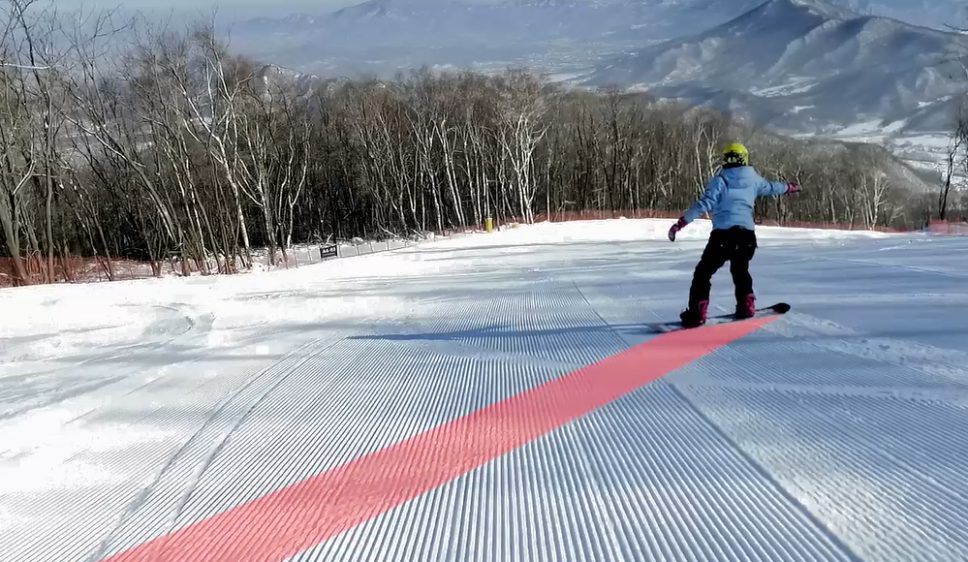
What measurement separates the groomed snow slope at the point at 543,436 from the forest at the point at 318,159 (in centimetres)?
1188

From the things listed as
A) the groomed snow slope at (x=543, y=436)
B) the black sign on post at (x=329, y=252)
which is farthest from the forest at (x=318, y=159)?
the groomed snow slope at (x=543, y=436)

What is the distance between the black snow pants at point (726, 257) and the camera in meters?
5.54

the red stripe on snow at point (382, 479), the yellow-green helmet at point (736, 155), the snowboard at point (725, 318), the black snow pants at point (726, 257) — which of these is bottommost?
the red stripe on snow at point (382, 479)

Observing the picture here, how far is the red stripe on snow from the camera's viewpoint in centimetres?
237

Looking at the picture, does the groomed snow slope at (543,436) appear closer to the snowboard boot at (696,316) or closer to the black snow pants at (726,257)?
the snowboard boot at (696,316)

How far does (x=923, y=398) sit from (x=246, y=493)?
3.21m

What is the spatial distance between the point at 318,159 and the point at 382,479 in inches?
2111

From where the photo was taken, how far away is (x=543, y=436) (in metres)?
3.20

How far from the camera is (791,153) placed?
7544cm

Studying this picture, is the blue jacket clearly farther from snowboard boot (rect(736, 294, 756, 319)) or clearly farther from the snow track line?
the snow track line

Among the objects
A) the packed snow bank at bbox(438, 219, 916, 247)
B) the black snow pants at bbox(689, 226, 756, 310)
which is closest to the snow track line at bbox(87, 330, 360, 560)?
the black snow pants at bbox(689, 226, 756, 310)

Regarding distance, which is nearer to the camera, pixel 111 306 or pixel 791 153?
pixel 111 306

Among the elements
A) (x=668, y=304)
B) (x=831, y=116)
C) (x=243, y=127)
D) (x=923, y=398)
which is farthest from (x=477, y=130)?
(x=831, y=116)

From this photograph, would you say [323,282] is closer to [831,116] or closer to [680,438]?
[680,438]
